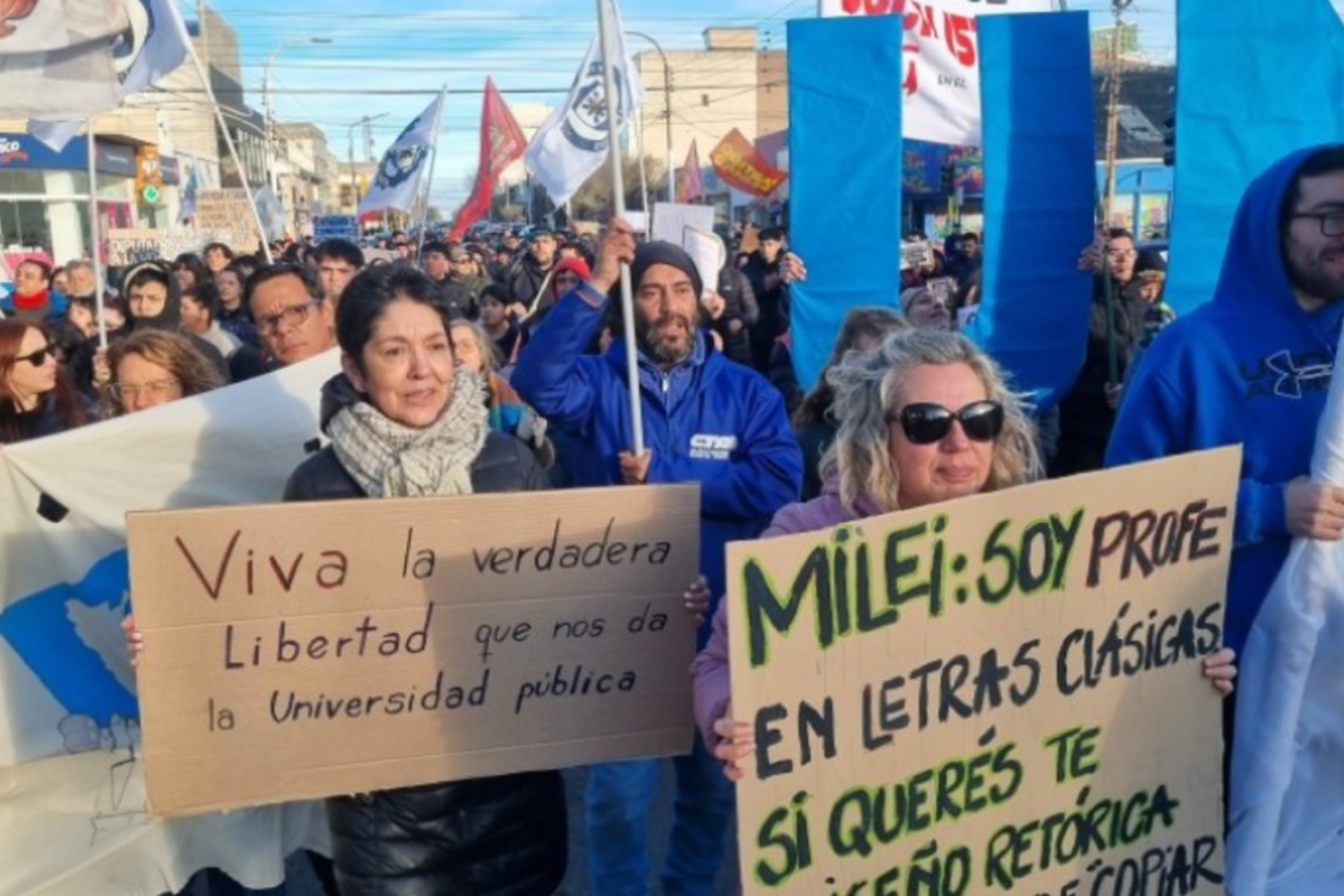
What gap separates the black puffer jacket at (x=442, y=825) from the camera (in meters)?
2.26

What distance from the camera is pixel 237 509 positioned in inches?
78.0

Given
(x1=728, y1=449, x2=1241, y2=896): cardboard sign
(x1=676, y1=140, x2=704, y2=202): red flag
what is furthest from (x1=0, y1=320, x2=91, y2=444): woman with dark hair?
(x1=676, y1=140, x2=704, y2=202): red flag

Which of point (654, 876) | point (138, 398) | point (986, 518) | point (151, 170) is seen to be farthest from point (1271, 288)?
point (151, 170)

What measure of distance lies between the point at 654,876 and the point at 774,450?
55.0 inches

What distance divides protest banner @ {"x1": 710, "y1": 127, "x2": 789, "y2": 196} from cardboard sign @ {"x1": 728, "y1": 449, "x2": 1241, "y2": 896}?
13.0 m

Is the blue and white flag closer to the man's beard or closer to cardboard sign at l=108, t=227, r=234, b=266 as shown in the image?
the man's beard

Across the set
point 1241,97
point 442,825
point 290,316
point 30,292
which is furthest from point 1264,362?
point 30,292

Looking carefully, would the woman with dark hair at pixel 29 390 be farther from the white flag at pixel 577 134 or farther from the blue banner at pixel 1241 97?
the white flag at pixel 577 134

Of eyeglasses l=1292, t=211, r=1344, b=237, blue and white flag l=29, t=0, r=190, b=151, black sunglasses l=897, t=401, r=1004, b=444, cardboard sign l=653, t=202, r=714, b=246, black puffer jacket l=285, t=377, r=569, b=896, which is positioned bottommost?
black puffer jacket l=285, t=377, r=569, b=896

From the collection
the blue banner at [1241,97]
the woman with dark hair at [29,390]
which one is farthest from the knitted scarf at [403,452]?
the blue banner at [1241,97]

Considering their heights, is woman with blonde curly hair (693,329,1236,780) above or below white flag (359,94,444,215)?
below

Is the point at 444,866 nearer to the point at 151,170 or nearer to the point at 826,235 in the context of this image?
the point at 826,235

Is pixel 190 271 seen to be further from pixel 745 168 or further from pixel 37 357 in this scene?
pixel 745 168

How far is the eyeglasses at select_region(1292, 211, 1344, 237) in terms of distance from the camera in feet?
7.54
